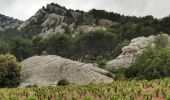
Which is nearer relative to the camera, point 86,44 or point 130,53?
point 130,53

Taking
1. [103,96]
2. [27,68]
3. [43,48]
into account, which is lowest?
[103,96]

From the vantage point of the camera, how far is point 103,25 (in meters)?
184

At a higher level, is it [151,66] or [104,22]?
[104,22]

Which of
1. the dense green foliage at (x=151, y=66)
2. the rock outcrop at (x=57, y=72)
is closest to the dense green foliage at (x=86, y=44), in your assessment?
the rock outcrop at (x=57, y=72)

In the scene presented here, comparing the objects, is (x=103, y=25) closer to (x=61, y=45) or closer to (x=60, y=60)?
(x=61, y=45)

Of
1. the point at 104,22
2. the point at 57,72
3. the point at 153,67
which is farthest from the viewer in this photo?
the point at 104,22

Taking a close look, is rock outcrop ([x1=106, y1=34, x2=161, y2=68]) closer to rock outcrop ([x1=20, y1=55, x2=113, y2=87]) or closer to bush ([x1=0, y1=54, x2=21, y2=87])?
rock outcrop ([x1=20, y1=55, x2=113, y2=87])

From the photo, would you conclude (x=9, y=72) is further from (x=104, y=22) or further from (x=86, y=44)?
(x=104, y=22)

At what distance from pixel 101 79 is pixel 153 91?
49648 mm

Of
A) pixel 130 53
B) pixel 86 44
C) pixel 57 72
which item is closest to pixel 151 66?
pixel 57 72

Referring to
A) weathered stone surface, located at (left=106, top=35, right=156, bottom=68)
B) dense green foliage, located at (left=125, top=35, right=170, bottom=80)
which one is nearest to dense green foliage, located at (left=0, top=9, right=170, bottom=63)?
weathered stone surface, located at (left=106, top=35, right=156, bottom=68)

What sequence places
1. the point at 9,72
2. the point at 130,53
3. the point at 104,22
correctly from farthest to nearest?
the point at 104,22 < the point at 130,53 < the point at 9,72

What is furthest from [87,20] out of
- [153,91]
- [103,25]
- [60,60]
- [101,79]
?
[153,91]

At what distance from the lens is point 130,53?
113 meters
